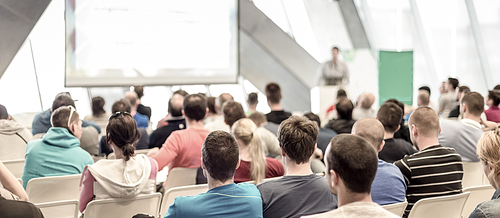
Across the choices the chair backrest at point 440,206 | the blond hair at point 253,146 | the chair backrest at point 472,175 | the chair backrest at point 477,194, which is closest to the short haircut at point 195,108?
the blond hair at point 253,146

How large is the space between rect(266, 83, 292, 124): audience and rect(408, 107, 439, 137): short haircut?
92.8 inches

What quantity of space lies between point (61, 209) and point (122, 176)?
0.37 meters

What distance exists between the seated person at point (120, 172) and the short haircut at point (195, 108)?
1146 millimetres

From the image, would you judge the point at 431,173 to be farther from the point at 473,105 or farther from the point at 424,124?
the point at 473,105

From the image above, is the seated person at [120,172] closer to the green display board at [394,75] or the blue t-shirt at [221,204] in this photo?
the blue t-shirt at [221,204]

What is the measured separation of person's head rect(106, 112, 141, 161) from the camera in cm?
256

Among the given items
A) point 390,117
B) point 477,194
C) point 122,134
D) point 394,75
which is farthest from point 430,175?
point 394,75

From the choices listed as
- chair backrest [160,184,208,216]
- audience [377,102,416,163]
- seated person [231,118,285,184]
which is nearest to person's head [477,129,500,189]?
audience [377,102,416,163]

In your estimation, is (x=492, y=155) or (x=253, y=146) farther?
(x=253, y=146)

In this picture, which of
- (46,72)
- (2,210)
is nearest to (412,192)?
(2,210)

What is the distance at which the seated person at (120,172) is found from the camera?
2.42 meters

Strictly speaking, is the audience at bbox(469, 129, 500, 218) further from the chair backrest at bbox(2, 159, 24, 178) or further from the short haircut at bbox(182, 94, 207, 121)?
the chair backrest at bbox(2, 159, 24, 178)

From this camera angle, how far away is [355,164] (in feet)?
4.60

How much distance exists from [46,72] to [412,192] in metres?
7.82
